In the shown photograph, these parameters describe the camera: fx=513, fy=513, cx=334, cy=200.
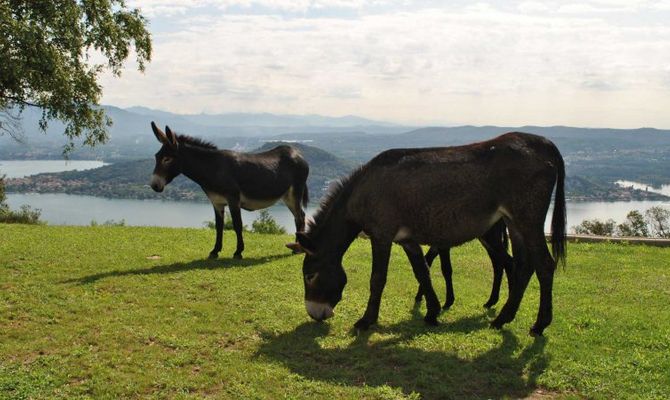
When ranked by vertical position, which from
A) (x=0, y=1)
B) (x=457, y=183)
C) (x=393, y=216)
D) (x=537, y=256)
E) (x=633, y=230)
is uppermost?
(x=0, y=1)

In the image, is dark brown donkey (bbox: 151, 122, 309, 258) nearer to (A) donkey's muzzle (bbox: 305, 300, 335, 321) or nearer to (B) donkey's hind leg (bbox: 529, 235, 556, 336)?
(A) donkey's muzzle (bbox: 305, 300, 335, 321)

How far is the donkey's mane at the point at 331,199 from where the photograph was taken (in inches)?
329

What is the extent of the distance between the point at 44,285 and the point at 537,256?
9064mm

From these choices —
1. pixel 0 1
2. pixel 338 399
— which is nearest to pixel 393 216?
pixel 338 399

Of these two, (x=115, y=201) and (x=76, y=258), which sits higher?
(x=76, y=258)

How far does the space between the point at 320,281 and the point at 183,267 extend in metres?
5.38

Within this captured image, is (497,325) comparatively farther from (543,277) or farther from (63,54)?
(63,54)

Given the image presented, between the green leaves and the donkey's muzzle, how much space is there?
9.77 m

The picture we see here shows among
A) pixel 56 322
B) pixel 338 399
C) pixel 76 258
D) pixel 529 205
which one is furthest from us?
pixel 76 258

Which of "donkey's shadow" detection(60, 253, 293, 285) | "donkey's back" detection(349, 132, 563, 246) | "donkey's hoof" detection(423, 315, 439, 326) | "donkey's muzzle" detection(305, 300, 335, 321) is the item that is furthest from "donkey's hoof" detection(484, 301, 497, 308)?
"donkey's shadow" detection(60, 253, 293, 285)

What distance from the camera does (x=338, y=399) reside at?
221 inches

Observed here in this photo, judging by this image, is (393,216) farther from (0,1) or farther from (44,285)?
(0,1)

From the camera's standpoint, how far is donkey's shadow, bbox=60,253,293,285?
1095 centimetres

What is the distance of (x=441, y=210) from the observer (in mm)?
7598
